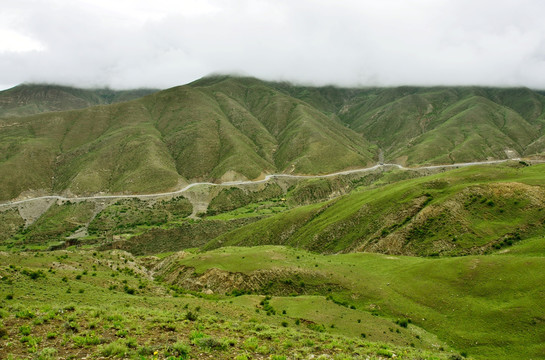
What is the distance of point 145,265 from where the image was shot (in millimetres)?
64688

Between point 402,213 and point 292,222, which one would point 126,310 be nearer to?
point 402,213

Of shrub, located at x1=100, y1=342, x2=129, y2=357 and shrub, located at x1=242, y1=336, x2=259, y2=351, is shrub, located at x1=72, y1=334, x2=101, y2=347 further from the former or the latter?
shrub, located at x1=242, y1=336, x2=259, y2=351

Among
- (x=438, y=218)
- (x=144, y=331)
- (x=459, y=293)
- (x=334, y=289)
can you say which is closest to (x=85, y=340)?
(x=144, y=331)

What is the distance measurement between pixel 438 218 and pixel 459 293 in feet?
85.4

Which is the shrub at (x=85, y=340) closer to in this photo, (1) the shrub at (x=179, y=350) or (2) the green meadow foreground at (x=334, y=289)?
(2) the green meadow foreground at (x=334, y=289)

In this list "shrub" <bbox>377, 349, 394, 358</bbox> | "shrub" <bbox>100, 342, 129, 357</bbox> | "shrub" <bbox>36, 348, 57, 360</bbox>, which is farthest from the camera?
"shrub" <bbox>377, 349, 394, 358</bbox>

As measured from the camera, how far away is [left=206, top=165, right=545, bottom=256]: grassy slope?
50719 millimetres

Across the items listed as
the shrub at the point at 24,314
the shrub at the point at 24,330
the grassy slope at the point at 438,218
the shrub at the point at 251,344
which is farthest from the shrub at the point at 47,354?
the grassy slope at the point at 438,218

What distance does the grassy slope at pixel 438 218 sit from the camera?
50.7 meters

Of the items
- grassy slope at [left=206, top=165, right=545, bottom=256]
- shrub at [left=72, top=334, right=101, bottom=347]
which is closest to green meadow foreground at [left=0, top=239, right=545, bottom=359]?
shrub at [left=72, top=334, right=101, bottom=347]

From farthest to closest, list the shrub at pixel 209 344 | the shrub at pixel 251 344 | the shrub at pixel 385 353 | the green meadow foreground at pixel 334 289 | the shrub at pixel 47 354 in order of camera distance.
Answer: the shrub at pixel 385 353
the green meadow foreground at pixel 334 289
the shrub at pixel 251 344
the shrub at pixel 209 344
the shrub at pixel 47 354

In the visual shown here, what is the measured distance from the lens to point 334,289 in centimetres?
3988

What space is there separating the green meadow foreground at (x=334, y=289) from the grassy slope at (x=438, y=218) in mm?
277

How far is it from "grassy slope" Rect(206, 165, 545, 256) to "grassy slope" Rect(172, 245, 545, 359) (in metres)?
8.27
